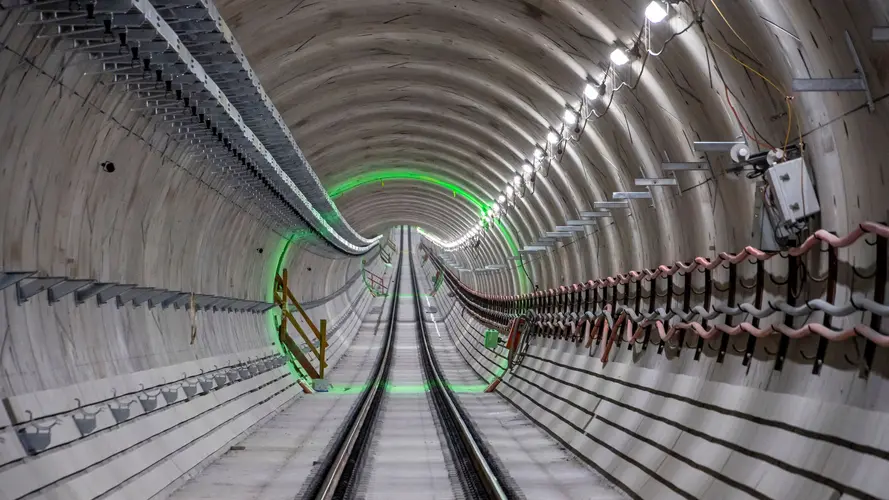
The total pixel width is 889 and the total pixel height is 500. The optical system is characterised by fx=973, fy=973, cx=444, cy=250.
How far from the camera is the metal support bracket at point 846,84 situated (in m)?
6.18

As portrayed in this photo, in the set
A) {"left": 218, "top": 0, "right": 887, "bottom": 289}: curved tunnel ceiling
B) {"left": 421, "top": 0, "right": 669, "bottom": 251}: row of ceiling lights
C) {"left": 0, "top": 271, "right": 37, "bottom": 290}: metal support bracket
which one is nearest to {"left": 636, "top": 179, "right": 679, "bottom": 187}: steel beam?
{"left": 218, "top": 0, "right": 887, "bottom": 289}: curved tunnel ceiling

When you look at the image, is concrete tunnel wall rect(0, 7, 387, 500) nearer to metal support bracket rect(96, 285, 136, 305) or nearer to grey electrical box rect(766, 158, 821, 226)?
metal support bracket rect(96, 285, 136, 305)

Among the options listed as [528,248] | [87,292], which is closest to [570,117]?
[528,248]

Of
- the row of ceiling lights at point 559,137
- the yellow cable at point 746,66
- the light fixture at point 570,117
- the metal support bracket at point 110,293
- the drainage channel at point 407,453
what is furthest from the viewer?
the light fixture at point 570,117

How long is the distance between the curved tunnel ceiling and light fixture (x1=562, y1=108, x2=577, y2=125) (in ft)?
0.53

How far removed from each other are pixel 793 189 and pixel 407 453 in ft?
28.6

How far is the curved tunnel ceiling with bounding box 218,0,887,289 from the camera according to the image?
23.0 ft

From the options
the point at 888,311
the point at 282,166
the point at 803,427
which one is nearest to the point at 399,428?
the point at 282,166

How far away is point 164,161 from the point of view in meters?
11.5

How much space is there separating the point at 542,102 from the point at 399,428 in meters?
6.67

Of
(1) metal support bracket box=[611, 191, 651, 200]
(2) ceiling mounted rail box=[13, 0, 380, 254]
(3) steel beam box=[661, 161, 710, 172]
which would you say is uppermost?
(2) ceiling mounted rail box=[13, 0, 380, 254]

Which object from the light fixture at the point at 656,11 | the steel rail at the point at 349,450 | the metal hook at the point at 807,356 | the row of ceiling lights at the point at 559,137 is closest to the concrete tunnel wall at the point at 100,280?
the steel rail at the point at 349,450

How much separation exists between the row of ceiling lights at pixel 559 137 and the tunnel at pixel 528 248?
7 cm

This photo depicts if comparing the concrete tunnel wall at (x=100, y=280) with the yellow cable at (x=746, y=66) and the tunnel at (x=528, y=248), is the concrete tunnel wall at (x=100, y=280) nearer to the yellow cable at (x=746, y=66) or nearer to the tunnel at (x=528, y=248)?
the tunnel at (x=528, y=248)
